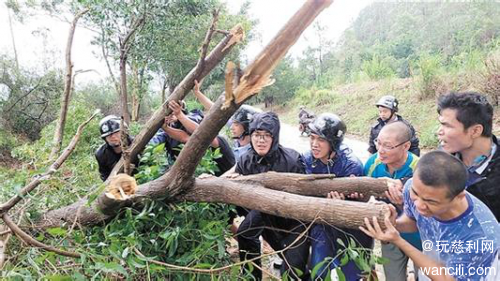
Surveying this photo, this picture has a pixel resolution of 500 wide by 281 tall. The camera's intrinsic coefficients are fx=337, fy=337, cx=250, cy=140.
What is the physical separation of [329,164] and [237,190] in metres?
0.94

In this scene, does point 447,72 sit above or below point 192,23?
above

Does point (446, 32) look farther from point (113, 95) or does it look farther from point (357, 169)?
point (357, 169)

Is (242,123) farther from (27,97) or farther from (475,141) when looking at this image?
(27,97)

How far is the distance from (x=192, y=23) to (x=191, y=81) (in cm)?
589

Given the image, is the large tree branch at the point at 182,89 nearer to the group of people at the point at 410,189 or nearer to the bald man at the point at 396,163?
the group of people at the point at 410,189

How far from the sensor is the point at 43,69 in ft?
44.0

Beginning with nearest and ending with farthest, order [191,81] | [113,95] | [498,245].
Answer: [498,245] → [191,81] → [113,95]

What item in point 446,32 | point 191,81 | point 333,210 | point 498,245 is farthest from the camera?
point 446,32

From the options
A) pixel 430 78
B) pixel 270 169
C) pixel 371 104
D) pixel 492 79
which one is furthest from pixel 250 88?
pixel 371 104

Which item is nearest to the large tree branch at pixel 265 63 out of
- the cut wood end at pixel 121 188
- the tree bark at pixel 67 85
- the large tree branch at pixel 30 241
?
the cut wood end at pixel 121 188

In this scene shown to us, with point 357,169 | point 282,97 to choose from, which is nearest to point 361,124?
point 357,169

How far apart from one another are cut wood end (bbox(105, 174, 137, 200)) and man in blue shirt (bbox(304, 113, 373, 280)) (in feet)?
4.57

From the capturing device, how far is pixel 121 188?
1.99m

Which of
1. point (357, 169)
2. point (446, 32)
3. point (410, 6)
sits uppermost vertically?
point (410, 6)
